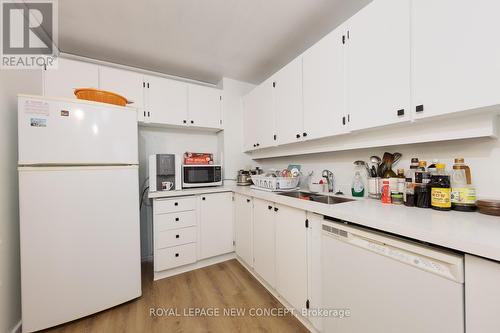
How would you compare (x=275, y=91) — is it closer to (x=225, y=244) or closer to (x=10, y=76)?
(x=225, y=244)

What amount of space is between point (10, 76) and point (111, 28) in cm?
87

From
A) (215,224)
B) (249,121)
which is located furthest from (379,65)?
(215,224)

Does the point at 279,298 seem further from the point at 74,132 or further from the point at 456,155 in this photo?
the point at 74,132

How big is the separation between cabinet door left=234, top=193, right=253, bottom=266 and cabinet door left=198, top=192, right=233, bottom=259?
9cm

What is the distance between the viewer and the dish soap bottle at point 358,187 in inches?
62.4

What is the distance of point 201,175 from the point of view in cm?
243

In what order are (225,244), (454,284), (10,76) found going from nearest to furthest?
(454,284)
(10,76)
(225,244)

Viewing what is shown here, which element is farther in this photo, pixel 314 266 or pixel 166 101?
pixel 166 101

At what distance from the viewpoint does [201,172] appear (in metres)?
2.43

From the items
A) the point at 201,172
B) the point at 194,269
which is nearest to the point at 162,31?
the point at 201,172

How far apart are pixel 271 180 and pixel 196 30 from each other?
5.46 ft

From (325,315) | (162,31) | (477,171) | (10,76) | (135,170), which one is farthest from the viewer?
(162,31)

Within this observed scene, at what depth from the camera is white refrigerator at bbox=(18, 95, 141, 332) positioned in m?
1.33

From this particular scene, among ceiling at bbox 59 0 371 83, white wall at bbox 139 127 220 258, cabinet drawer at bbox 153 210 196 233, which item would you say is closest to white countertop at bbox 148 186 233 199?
cabinet drawer at bbox 153 210 196 233
